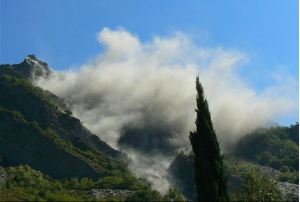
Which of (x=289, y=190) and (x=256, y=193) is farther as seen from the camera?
(x=289, y=190)

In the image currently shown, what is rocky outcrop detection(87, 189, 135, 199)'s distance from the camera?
6925 inches

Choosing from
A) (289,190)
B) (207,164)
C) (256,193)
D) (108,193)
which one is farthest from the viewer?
(108,193)

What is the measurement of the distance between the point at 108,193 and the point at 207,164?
5325 inches

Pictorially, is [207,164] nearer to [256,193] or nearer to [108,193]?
[256,193]

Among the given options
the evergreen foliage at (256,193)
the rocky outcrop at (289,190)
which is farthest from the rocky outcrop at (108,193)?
the evergreen foliage at (256,193)

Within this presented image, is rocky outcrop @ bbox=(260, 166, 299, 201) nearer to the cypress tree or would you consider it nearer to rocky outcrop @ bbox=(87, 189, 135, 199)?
rocky outcrop @ bbox=(87, 189, 135, 199)

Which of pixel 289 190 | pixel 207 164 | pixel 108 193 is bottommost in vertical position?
pixel 207 164

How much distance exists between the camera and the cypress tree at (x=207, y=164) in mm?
51125

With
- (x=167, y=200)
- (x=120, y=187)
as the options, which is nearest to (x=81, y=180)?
(x=120, y=187)

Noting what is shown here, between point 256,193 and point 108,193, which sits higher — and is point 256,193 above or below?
below

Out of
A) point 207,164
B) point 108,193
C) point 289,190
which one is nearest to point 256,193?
point 207,164

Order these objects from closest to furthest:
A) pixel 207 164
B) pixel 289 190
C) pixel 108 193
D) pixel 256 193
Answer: pixel 207 164 < pixel 256 193 < pixel 289 190 < pixel 108 193

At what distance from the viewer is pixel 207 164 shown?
52.6 m

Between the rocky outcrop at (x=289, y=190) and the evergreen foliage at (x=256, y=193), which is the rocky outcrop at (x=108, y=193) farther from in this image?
the evergreen foliage at (x=256, y=193)
